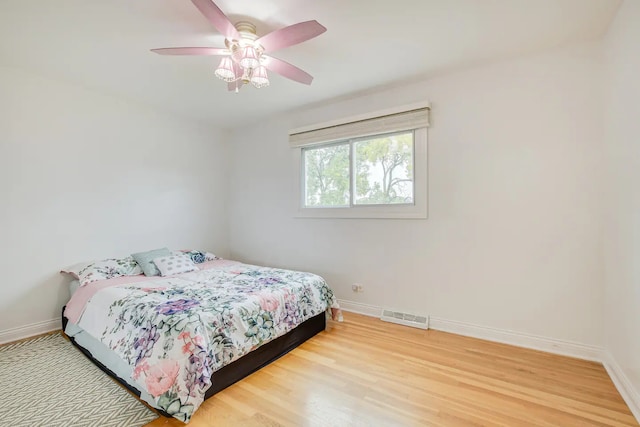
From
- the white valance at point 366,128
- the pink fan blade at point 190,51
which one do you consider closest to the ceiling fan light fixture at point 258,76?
the pink fan blade at point 190,51

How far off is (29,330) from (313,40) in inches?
146

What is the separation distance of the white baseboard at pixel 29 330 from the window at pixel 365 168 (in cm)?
280

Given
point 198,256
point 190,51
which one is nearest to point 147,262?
point 198,256

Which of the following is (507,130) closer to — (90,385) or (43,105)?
(90,385)

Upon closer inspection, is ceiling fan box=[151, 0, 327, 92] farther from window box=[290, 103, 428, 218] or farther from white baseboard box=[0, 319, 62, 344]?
white baseboard box=[0, 319, 62, 344]

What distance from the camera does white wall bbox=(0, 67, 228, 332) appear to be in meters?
2.72

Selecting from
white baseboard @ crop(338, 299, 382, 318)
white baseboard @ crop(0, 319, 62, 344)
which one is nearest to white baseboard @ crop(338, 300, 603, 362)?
white baseboard @ crop(338, 299, 382, 318)

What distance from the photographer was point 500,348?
2.49 meters

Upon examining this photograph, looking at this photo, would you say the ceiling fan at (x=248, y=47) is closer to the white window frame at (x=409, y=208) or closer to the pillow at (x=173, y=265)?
the white window frame at (x=409, y=208)

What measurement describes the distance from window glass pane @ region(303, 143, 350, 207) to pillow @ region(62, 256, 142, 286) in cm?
210

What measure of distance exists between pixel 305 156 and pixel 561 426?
11.0 feet

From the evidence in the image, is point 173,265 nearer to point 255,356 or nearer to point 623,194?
point 255,356

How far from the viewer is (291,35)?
6.00ft

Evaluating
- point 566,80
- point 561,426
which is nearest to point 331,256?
point 561,426
